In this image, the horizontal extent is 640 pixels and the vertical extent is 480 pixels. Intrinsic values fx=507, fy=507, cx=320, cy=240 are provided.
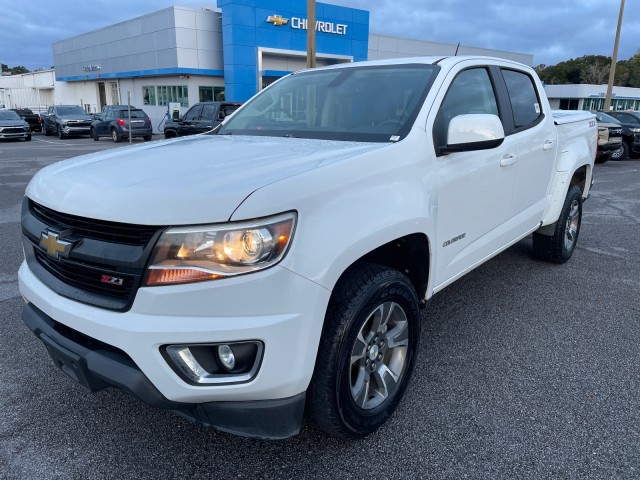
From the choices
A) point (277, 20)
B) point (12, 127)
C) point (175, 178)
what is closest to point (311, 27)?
point (175, 178)

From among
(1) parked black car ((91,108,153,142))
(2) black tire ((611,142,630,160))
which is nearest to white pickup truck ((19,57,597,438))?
(2) black tire ((611,142,630,160))

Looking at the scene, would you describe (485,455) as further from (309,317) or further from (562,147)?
(562,147)

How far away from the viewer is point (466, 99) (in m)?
3.35

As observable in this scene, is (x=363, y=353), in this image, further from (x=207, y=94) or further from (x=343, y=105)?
(x=207, y=94)

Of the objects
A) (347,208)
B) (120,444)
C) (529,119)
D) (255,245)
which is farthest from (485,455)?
(529,119)

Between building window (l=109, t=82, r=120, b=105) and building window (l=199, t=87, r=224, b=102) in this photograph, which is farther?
building window (l=109, t=82, r=120, b=105)

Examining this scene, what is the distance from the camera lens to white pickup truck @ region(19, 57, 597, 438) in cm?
189

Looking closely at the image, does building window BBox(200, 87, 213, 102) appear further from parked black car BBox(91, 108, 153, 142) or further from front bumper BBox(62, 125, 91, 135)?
parked black car BBox(91, 108, 153, 142)

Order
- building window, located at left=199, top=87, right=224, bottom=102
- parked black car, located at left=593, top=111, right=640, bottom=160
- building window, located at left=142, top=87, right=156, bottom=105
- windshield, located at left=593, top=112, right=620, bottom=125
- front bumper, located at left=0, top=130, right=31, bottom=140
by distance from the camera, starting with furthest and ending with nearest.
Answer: building window, located at left=142, top=87, right=156, bottom=105 < building window, located at left=199, top=87, right=224, bottom=102 < front bumper, located at left=0, top=130, right=31, bottom=140 < parked black car, located at left=593, top=111, right=640, bottom=160 < windshield, located at left=593, top=112, right=620, bottom=125

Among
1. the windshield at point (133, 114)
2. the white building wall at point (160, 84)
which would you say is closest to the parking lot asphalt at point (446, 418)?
the windshield at point (133, 114)

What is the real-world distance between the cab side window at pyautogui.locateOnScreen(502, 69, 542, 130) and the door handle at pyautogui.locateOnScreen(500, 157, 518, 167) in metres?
0.34

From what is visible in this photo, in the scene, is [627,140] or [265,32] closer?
[627,140]

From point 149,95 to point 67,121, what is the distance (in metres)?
11.9

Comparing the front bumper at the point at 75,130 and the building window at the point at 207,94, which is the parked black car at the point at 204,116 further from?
the building window at the point at 207,94
